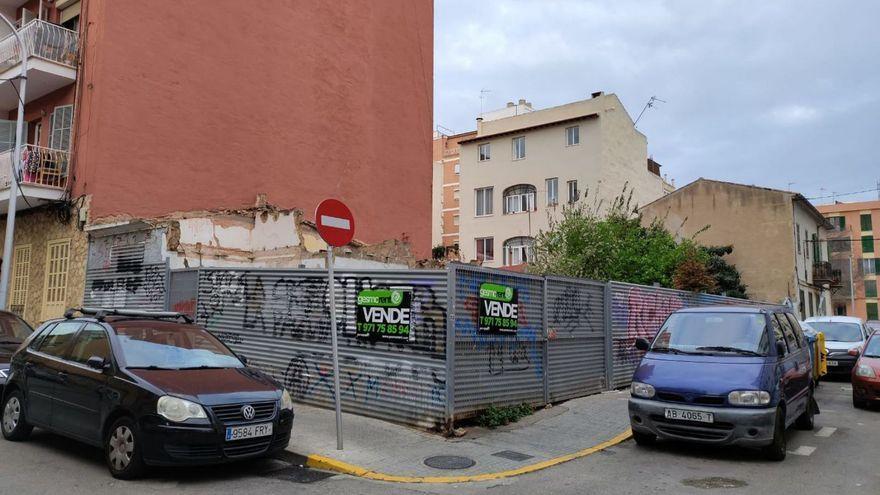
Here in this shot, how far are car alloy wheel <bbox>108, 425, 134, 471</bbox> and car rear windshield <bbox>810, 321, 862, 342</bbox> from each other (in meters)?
17.3

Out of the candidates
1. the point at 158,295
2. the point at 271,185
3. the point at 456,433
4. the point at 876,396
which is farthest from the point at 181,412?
the point at 271,185

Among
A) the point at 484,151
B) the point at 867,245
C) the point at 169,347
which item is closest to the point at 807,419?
the point at 169,347

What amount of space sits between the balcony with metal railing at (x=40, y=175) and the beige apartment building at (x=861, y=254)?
6494 centimetres

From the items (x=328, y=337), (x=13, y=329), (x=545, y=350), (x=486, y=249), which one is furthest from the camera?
(x=486, y=249)

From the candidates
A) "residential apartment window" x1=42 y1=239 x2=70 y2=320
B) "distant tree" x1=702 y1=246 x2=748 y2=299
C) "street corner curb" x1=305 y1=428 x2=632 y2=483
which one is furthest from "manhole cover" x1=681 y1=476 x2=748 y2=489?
"distant tree" x1=702 y1=246 x2=748 y2=299

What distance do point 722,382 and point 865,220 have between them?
6986 centimetres

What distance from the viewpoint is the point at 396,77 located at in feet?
76.4

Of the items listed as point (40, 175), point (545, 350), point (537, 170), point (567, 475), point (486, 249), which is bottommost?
point (567, 475)

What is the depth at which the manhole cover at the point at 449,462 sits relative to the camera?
6953 mm

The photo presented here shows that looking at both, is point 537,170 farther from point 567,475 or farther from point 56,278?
point 567,475

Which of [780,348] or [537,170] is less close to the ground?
[537,170]

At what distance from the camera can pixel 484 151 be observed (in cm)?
4253

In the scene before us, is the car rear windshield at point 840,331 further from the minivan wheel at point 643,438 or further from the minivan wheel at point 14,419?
the minivan wheel at point 14,419

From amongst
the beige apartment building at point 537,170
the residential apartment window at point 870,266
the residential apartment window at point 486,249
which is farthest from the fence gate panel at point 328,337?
the residential apartment window at point 870,266
